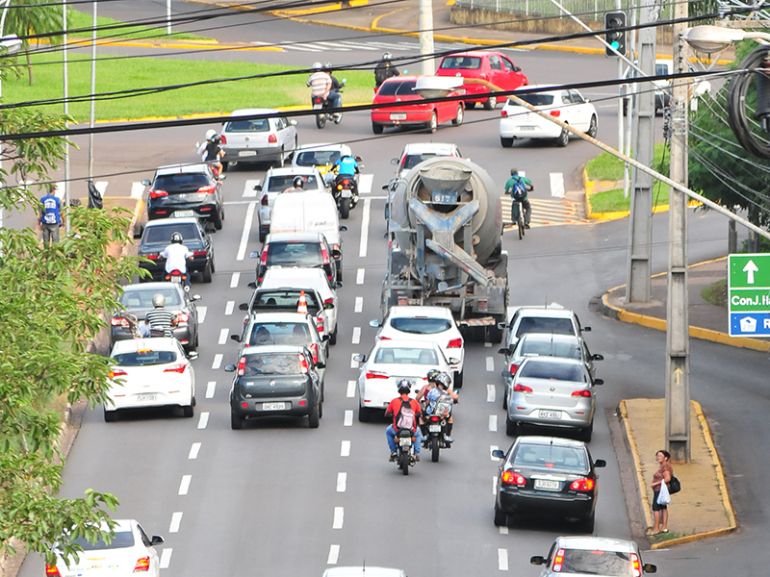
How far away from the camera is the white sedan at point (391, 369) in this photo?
113 ft

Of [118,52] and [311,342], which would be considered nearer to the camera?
[311,342]

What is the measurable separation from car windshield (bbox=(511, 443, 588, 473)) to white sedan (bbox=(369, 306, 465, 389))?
7.84 meters

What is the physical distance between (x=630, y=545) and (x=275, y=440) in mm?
11338

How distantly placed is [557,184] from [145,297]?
1934 centimetres

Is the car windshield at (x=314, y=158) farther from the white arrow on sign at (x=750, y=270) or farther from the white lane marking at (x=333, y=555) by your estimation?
the white arrow on sign at (x=750, y=270)

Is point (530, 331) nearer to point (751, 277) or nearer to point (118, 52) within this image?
point (751, 277)

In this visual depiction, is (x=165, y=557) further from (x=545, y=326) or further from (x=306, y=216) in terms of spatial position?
(x=306, y=216)

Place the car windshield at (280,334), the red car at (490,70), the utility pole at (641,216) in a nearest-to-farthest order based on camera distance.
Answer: the car windshield at (280,334)
the utility pole at (641,216)
the red car at (490,70)

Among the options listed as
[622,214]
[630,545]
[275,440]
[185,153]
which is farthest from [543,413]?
[185,153]

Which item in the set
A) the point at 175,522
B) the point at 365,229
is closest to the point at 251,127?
the point at 365,229

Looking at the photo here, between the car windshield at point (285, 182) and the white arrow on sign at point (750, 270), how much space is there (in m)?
24.0

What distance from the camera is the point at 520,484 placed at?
28453 millimetres

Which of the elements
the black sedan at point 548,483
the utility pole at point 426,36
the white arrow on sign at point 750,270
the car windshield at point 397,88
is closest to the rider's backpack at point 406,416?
the black sedan at point 548,483

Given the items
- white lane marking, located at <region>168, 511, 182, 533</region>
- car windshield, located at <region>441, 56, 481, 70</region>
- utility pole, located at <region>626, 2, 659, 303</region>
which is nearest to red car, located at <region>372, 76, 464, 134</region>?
car windshield, located at <region>441, 56, 481, 70</region>
